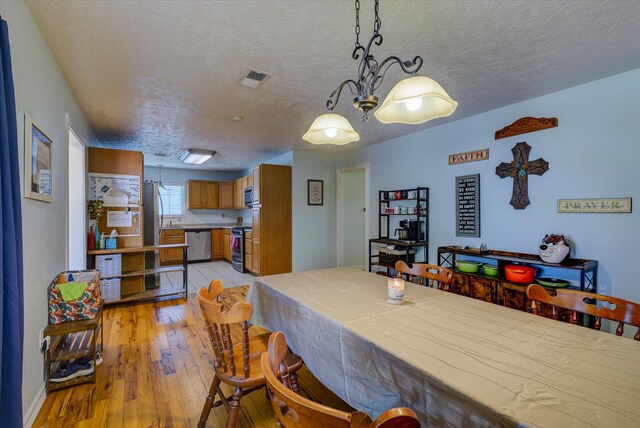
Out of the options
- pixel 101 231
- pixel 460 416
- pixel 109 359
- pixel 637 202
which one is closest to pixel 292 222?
pixel 101 231

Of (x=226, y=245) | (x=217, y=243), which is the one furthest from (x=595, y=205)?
(x=217, y=243)

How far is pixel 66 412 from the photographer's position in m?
1.88

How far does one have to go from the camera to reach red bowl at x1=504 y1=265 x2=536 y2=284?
275 cm

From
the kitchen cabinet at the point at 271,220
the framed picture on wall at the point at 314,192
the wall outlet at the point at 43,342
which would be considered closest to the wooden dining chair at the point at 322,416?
the wall outlet at the point at 43,342

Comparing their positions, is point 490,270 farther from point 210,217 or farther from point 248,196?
point 210,217

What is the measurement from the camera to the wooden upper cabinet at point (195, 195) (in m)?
7.76

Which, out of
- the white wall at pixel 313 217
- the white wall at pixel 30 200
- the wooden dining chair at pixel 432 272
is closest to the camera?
the white wall at pixel 30 200

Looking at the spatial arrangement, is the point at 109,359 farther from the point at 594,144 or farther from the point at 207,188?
the point at 207,188

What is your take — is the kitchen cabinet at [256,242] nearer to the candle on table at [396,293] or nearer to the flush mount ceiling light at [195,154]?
the flush mount ceiling light at [195,154]

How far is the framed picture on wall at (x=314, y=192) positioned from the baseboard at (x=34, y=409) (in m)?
4.38

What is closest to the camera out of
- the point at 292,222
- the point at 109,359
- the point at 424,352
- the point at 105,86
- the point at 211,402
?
the point at 424,352

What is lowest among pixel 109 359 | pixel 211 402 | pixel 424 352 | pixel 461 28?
pixel 109 359

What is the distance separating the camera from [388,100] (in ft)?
4.76

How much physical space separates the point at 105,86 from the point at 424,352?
3.43 m
